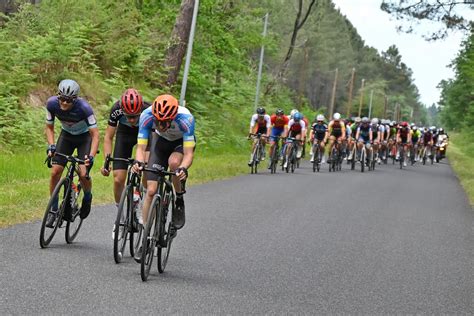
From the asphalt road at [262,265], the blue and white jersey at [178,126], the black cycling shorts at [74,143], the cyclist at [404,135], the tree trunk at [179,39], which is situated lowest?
the asphalt road at [262,265]

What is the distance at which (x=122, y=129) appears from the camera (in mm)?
10445

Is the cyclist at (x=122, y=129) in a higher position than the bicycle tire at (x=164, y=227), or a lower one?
higher

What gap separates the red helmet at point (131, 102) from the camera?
375 inches

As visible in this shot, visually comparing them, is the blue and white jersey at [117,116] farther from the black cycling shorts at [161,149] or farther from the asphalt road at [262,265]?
the asphalt road at [262,265]

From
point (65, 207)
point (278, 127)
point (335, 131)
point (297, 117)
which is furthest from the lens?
point (335, 131)

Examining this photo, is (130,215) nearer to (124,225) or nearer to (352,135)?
(124,225)

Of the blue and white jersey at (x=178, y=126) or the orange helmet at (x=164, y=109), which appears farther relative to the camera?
the blue and white jersey at (x=178, y=126)

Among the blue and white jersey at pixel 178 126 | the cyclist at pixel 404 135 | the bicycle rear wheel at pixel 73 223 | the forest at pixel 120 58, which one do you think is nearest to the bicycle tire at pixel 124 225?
the blue and white jersey at pixel 178 126

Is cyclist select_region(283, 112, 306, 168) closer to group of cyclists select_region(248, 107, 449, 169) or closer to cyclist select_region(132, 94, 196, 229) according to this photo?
group of cyclists select_region(248, 107, 449, 169)

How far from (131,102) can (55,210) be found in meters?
1.51

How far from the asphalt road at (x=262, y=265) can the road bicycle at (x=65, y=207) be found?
0.16 m

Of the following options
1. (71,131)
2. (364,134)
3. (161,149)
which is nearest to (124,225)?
(161,149)

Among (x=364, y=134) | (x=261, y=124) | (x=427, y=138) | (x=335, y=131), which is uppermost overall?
(x=427, y=138)

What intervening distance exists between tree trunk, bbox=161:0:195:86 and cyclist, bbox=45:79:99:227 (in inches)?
804
